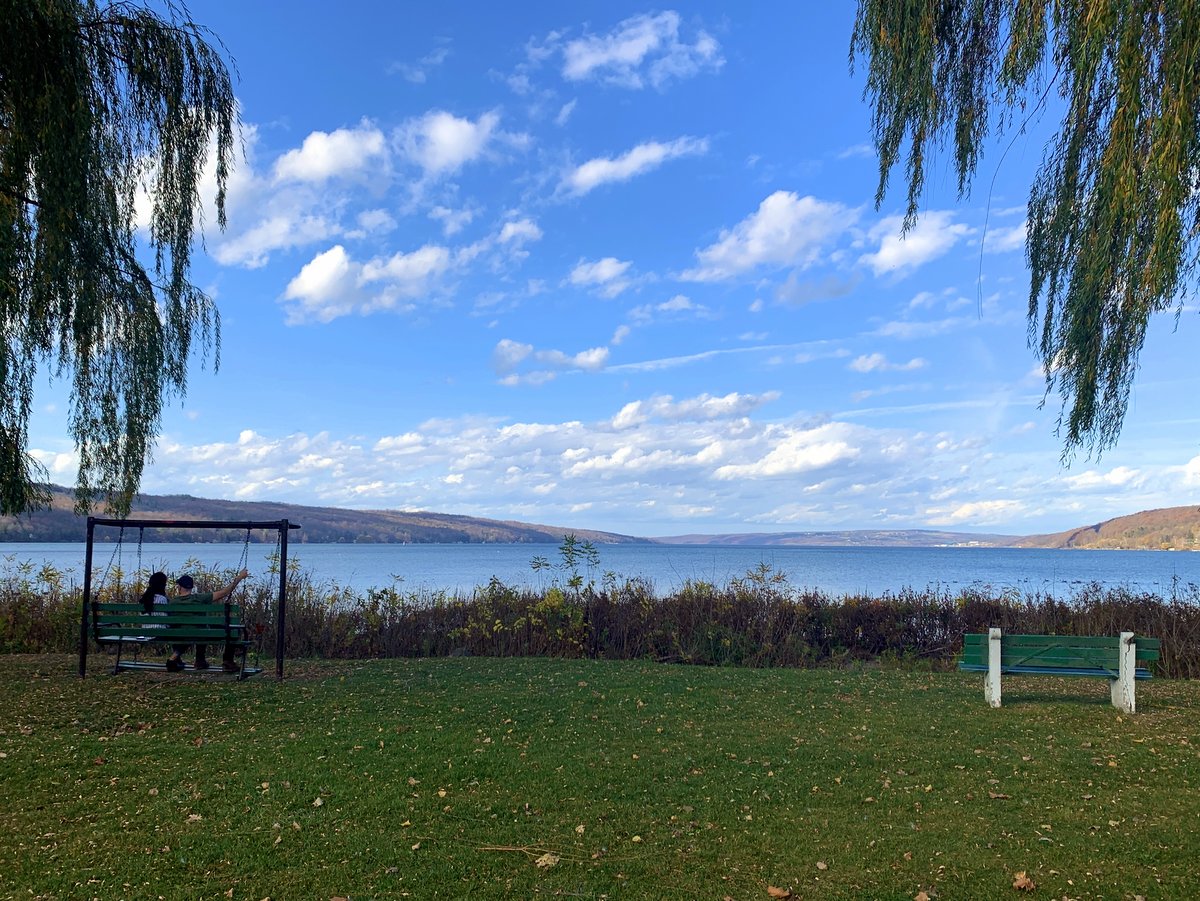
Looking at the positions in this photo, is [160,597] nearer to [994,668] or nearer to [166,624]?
[166,624]

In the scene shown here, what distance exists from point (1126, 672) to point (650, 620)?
23.0ft

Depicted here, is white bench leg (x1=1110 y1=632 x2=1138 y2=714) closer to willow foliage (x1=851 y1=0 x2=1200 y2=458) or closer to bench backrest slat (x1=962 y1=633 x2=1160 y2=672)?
bench backrest slat (x1=962 y1=633 x2=1160 y2=672)

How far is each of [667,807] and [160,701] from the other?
5.10 metres

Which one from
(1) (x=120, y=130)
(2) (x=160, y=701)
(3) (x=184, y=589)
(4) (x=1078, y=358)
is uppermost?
(1) (x=120, y=130)

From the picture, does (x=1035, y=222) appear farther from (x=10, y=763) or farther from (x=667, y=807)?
(x=10, y=763)

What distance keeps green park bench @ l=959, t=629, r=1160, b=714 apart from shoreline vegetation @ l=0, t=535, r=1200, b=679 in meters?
4.59

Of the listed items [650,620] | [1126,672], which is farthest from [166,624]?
[1126,672]

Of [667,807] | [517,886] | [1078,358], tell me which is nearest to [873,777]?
[667,807]

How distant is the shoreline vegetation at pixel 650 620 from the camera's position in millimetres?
12602

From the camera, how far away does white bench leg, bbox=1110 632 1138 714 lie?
7.72 m

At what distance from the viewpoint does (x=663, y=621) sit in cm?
1327

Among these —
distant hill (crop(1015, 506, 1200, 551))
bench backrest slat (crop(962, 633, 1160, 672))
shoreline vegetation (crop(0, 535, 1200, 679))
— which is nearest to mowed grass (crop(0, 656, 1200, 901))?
bench backrest slat (crop(962, 633, 1160, 672))

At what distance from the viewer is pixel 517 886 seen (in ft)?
12.7

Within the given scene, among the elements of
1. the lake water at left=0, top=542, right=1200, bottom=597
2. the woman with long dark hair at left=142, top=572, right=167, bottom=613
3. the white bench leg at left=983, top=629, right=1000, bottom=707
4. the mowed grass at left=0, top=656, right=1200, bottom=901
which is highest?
the woman with long dark hair at left=142, top=572, right=167, bottom=613
